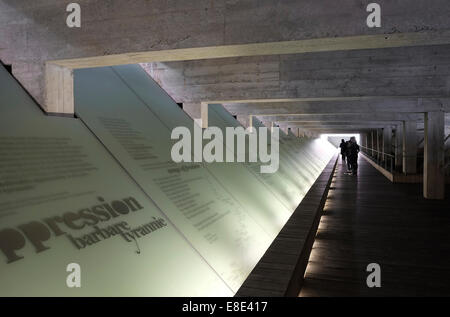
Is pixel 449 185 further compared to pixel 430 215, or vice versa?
pixel 449 185

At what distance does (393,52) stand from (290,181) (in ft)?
12.0

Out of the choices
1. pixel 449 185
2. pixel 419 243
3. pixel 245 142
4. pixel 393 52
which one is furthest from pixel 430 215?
pixel 449 185


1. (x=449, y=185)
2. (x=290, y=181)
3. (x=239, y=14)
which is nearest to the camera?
(x=239, y=14)

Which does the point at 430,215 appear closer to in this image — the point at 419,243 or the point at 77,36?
the point at 419,243

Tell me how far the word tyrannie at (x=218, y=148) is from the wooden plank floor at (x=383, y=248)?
2.12 metres

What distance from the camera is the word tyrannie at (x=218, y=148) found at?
18.0 ft

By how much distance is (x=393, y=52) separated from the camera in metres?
7.00

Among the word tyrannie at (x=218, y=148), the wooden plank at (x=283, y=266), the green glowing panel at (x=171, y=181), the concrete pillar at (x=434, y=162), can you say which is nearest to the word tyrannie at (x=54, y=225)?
the green glowing panel at (x=171, y=181)

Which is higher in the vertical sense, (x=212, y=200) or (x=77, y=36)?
(x=77, y=36)

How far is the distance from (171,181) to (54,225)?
175 cm

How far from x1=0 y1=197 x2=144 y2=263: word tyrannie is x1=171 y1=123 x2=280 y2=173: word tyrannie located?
1773mm

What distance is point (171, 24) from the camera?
3.59 metres

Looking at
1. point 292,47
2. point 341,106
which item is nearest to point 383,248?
point 292,47
